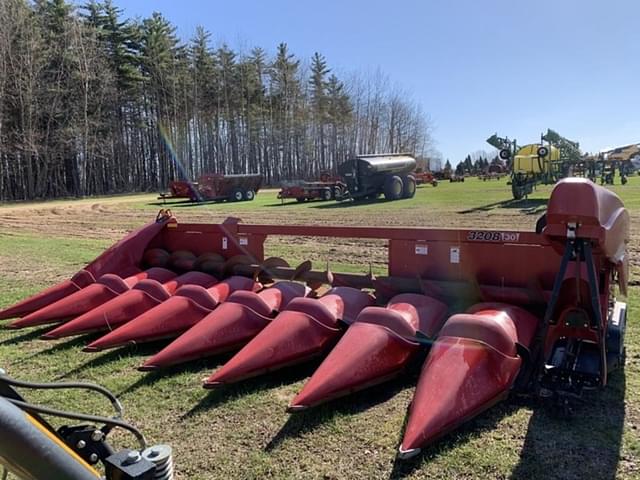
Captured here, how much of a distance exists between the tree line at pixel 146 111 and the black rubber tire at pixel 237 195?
13706mm

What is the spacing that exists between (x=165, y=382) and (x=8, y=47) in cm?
3110

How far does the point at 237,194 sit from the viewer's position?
24219 millimetres

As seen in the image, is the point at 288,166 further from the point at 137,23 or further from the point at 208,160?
the point at 137,23

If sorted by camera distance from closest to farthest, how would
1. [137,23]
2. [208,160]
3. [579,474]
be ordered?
[579,474] → [137,23] → [208,160]

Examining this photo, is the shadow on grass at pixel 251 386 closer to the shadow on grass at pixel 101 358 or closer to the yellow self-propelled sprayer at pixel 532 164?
the shadow on grass at pixel 101 358

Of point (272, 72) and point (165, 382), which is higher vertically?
point (272, 72)

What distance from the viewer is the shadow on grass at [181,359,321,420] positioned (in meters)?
2.70

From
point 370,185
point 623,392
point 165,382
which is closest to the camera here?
point 623,392

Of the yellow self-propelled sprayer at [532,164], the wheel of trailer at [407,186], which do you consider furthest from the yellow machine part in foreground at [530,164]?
the wheel of trailer at [407,186]

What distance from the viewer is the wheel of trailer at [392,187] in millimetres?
19812

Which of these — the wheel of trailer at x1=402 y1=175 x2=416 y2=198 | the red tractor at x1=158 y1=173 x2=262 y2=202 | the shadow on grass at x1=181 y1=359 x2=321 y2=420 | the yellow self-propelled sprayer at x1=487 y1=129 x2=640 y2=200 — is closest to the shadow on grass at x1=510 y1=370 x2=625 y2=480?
the shadow on grass at x1=181 y1=359 x2=321 y2=420

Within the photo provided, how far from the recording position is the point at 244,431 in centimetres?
243

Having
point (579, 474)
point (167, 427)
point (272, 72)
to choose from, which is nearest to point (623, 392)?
point (579, 474)

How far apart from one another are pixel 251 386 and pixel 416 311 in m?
1.09
